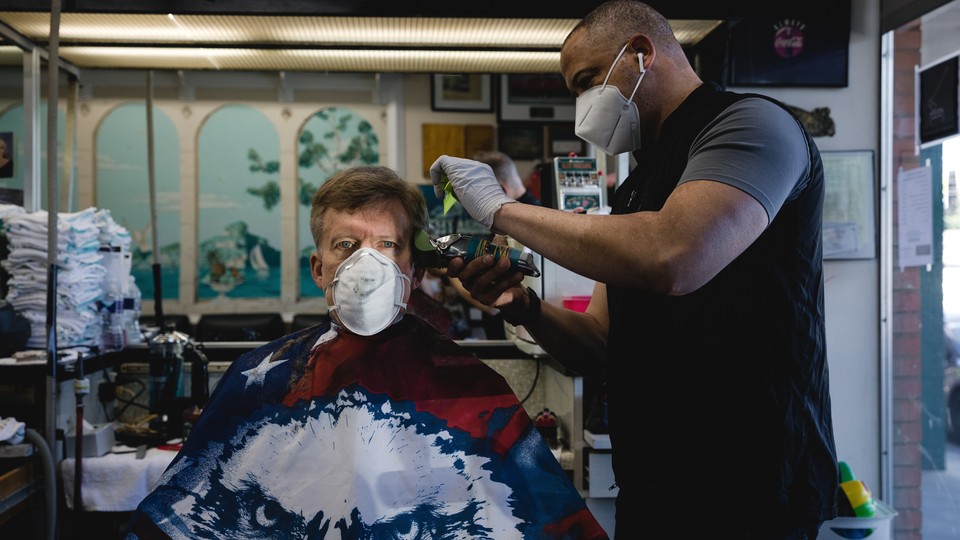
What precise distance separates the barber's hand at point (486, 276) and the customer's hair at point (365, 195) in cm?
18

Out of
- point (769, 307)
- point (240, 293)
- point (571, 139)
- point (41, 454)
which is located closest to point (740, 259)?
point (769, 307)

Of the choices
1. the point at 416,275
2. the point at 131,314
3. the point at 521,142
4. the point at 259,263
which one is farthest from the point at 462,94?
the point at 416,275

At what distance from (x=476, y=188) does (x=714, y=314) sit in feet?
1.67

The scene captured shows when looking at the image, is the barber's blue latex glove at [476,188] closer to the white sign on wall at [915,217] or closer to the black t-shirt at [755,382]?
the black t-shirt at [755,382]

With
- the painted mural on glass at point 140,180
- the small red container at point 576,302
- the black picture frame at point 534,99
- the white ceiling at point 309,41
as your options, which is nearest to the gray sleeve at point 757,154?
the small red container at point 576,302

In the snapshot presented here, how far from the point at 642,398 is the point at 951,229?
2059 millimetres

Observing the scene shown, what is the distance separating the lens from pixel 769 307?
4.07ft

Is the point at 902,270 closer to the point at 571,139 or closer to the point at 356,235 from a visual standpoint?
the point at 356,235

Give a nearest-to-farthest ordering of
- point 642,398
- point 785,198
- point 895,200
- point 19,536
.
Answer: point 785,198 → point 642,398 → point 19,536 → point 895,200

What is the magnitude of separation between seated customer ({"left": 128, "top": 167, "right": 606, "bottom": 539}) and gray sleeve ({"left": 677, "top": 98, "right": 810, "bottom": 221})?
2.13 feet

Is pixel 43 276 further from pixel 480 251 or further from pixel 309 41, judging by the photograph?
pixel 480 251

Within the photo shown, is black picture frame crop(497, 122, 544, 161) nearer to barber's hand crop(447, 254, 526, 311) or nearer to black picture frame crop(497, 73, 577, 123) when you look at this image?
black picture frame crop(497, 73, 577, 123)

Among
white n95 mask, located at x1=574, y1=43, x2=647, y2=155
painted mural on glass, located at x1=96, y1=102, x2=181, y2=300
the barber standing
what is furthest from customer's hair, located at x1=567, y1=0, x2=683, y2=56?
painted mural on glass, located at x1=96, y1=102, x2=181, y2=300

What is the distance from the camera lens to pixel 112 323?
114 inches
